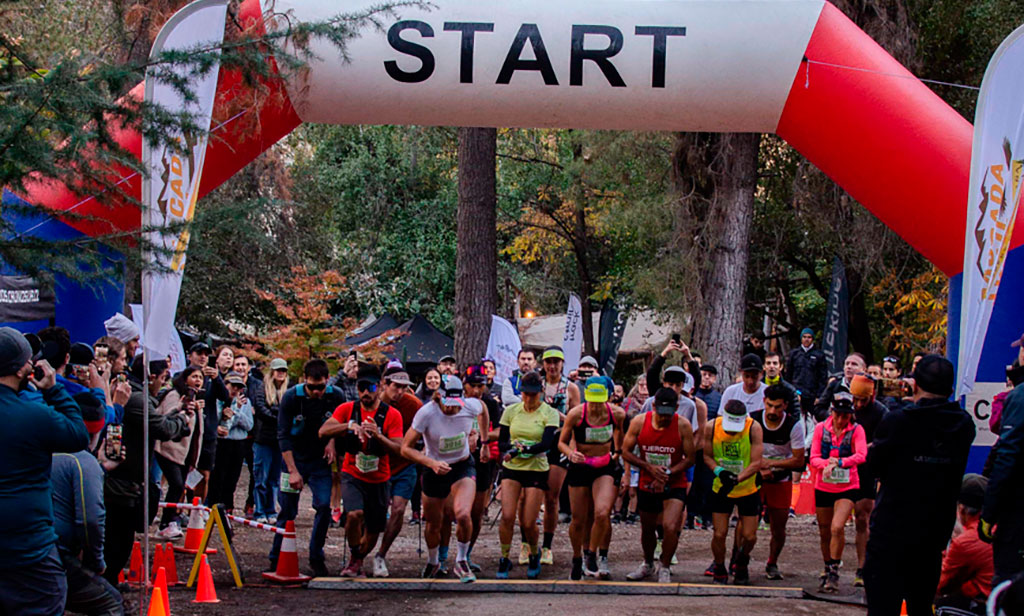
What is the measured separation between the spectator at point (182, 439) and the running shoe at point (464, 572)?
259 centimetres

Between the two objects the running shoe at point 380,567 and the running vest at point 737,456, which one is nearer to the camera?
the running vest at point 737,456

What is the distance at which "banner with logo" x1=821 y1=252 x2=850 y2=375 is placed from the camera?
17.5m

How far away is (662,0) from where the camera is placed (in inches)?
382

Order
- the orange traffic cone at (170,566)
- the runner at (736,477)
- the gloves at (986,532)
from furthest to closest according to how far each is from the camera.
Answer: the runner at (736,477)
the orange traffic cone at (170,566)
the gloves at (986,532)

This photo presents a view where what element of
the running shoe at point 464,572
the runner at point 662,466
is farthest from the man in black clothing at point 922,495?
the running shoe at point 464,572

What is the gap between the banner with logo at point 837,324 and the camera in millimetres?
17500

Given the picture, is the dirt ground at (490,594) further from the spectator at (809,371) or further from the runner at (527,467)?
the spectator at (809,371)

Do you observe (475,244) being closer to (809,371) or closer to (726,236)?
(726,236)

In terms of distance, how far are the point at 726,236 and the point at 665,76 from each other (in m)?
5.86

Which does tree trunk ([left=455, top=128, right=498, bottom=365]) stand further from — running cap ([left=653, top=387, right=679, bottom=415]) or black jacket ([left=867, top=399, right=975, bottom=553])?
black jacket ([left=867, top=399, right=975, bottom=553])

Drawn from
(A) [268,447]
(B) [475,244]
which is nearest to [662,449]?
(A) [268,447]

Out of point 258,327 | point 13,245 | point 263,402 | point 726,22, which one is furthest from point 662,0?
point 258,327

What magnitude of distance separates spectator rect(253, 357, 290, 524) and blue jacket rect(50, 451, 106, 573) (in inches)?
249

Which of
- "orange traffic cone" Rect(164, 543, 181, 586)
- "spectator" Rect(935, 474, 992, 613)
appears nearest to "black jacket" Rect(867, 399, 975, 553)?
"spectator" Rect(935, 474, 992, 613)
